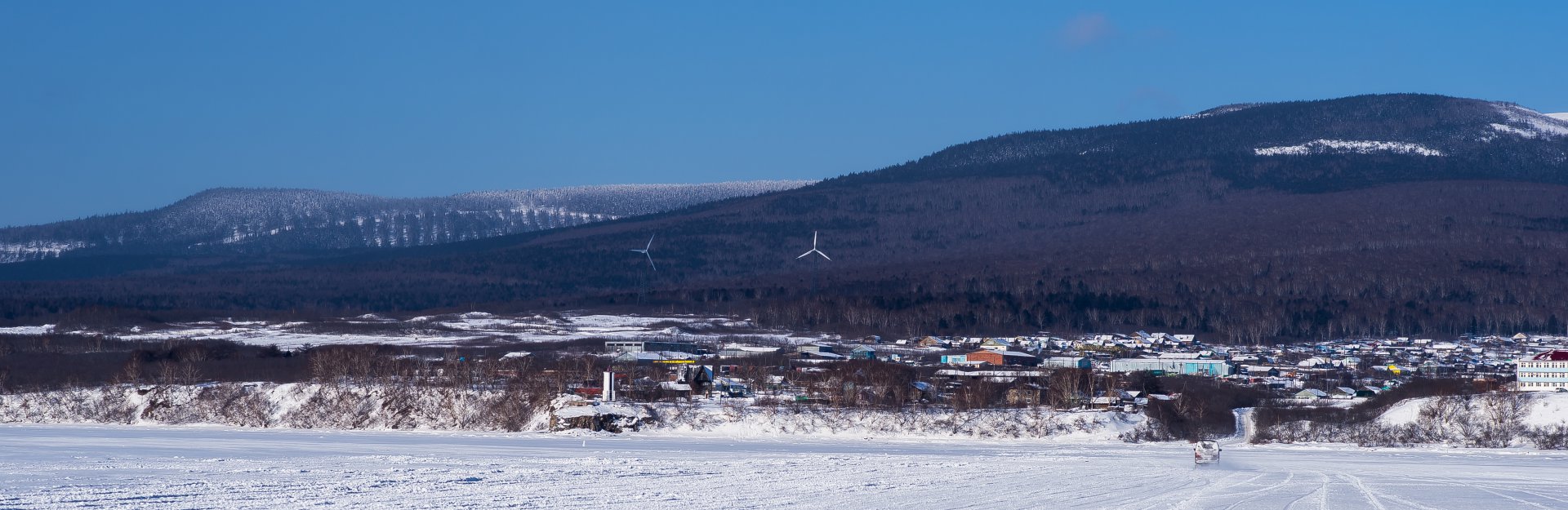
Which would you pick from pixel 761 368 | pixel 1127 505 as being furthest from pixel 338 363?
pixel 1127 505

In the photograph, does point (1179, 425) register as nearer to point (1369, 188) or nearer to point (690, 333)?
point (690, 333)

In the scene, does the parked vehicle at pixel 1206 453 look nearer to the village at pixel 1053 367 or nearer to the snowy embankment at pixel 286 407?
the village at pixel 1053 367

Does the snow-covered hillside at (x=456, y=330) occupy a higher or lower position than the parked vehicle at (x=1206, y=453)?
higher

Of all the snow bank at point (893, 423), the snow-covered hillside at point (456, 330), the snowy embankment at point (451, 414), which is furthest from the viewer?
the snow-covered hillside at point (456, 330)

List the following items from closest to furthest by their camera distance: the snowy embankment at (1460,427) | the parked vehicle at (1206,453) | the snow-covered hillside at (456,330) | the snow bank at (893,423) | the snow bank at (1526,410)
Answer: the parked vehicle at (1206,453), the snowy embankment at (1460,427), the snow bank at (893,423), the snow bank at (1526,410), the snow-covered hillside at (456,330)

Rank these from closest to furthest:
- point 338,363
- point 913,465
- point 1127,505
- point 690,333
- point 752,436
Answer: point 1127,505 < point 913,465 < point 752,436 < point 338,363 < point 690,333

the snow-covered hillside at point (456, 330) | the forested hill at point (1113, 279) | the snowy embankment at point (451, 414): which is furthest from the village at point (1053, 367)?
the snow-covered hillside at point (456, 330)
